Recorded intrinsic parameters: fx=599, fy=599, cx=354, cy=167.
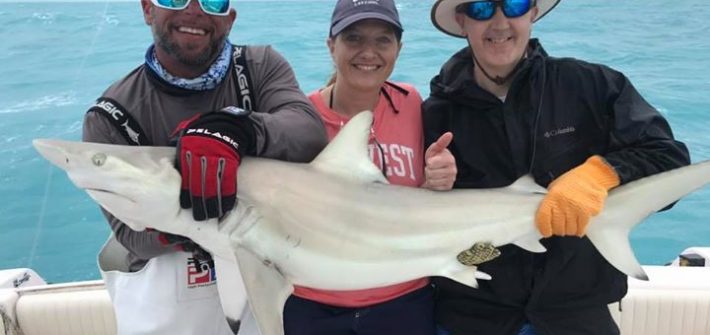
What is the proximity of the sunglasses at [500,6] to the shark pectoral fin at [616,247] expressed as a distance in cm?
71

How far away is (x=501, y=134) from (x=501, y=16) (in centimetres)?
38

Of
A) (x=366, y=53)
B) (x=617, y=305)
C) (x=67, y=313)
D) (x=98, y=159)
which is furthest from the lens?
(x=67, y=313)

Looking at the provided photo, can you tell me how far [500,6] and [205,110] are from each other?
99cm

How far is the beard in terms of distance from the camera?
176 centimetres

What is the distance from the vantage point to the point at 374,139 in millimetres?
2059

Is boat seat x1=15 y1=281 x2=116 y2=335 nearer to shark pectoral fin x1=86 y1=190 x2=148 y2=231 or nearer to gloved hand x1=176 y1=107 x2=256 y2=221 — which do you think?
shark pectoral fin x1=86 y1=190 x2=148 y2=231

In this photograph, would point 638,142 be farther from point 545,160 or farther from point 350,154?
point 350,154

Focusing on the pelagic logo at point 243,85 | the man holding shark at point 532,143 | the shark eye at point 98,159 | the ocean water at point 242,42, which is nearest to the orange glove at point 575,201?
the man holding shark at point 532,143

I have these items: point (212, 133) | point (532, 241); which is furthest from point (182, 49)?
point (532, 241)

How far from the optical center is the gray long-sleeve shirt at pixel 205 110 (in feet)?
5.62

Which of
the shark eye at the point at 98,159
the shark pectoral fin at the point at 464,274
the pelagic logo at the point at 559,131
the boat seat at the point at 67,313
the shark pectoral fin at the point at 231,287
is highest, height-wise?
the shark eye at the point at 98,159

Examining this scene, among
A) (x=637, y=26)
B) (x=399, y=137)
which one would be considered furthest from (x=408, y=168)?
(x=637, y=26)

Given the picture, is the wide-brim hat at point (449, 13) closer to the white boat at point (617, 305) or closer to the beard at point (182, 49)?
the beard at point (182, 49)

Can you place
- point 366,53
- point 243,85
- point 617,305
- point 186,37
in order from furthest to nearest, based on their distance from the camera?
point 617,305 < point 366,53 < point 243,85 < point 186,37
